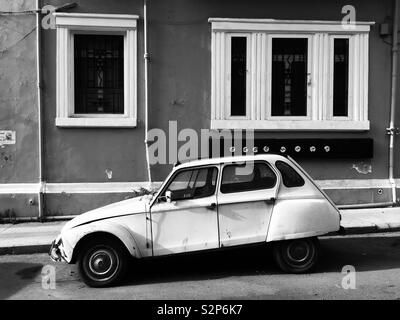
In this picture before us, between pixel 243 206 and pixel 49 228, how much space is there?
4.65 metres

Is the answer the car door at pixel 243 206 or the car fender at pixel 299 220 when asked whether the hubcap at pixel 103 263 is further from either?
the car fender at pixel 299 220

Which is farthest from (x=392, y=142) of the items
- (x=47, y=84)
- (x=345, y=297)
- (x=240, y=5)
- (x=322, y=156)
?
(x=47, y=84)

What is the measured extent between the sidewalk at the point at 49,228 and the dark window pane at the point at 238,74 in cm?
314

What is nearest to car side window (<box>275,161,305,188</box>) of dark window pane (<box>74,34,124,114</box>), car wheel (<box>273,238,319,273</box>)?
car wheel (<box>273,238,319,273</box>)

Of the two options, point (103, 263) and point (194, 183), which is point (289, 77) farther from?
point (103, 263)

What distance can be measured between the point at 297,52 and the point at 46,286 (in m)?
7.12

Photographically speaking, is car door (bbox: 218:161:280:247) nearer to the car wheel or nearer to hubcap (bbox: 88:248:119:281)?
the car wheel

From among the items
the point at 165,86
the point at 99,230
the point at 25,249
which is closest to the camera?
the point at 99,230

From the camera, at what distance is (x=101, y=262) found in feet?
19.6

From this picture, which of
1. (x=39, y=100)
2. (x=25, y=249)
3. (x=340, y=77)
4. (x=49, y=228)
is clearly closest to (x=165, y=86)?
(x=39, y=100)

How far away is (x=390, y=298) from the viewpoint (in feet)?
17.7

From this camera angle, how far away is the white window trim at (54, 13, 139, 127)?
32.4 ft

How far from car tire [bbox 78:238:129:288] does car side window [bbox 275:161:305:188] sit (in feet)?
7.40

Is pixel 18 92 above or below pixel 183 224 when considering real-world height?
above
